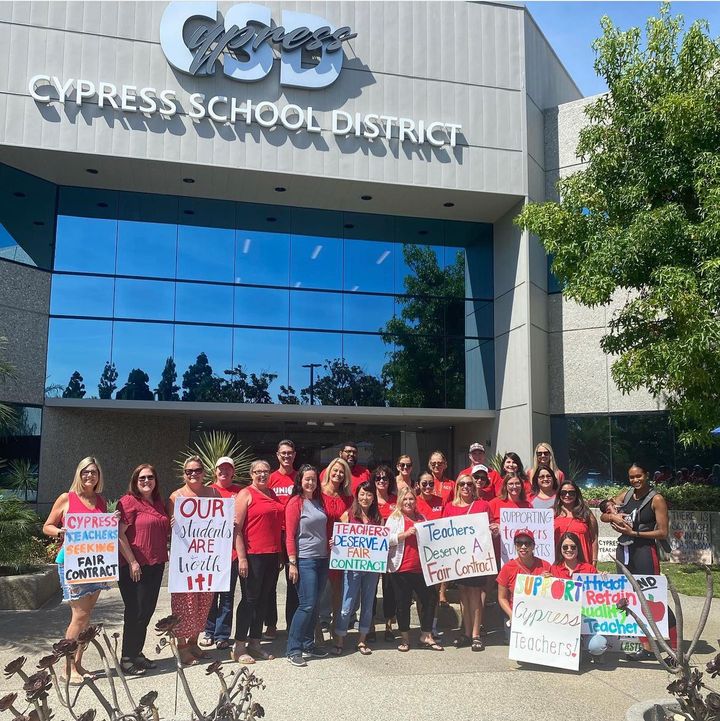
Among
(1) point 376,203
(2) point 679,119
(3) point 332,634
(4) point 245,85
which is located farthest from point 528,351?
(3) point 332,634

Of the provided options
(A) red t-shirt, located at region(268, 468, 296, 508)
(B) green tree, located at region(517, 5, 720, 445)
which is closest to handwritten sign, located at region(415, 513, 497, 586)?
(A) red t-shirt, located at region(268, 468, 296, 508)

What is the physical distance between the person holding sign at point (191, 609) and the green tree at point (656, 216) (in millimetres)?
7145

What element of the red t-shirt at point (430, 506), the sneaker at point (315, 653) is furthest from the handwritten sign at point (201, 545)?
the red t-shirt at point (430, 506)

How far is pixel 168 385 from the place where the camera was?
1723 centimetres

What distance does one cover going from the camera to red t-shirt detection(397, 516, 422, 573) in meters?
7.47

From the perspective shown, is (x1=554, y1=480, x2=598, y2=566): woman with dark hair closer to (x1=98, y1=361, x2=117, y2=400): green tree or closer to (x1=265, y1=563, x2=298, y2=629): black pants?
(x1=265, y1=563, x2=298, y2=629): black pants

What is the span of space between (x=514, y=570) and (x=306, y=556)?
2.08 metres

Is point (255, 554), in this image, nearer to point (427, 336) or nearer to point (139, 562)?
point (139, 562)

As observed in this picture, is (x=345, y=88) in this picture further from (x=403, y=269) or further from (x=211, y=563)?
(x=211, y=563)

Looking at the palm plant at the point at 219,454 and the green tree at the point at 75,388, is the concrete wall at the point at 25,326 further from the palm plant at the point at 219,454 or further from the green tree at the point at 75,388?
the palm plant at the point at 219,454

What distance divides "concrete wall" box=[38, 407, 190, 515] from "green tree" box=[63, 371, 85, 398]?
53 centimetres

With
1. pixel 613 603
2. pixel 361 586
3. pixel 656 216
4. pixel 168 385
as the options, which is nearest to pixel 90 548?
pixel 361 586

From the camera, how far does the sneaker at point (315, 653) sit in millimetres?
6925

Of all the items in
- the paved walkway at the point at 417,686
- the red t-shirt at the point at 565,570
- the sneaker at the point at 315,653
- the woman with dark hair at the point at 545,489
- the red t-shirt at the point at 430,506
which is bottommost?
the paved walkway at the point at 417,686
